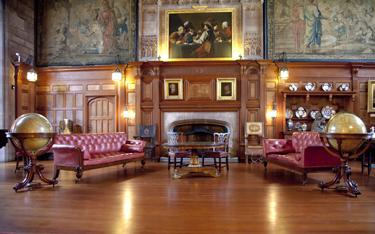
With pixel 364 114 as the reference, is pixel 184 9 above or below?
above

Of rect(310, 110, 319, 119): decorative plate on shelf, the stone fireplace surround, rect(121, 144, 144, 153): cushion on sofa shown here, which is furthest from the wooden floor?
rect(310, 110, 319, 119): decorative plate on shelf

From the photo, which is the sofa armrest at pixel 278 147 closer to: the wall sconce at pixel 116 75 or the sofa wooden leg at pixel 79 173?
the sofa wooden leg at pixel 79 173

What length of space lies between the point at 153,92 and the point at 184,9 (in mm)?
3303

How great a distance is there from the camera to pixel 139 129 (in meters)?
8.67

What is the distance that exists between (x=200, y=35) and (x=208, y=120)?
3.14 meters

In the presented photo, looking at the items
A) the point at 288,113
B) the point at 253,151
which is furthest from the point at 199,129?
the point at 288,113

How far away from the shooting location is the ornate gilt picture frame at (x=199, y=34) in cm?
914

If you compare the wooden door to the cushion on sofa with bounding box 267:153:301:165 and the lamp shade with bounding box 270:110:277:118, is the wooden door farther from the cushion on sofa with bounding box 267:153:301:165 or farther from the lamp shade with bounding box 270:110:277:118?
the cushion on sofa with bounding box 267:153:301:165

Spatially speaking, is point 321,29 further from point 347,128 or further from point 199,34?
point 347,128

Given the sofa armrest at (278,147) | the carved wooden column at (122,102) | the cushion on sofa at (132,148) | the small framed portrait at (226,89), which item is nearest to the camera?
the sofa armrest at (278,147)

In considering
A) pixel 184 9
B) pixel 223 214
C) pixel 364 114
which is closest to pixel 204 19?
pixel 184 9

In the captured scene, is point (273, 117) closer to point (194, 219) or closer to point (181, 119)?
point (181, 119)

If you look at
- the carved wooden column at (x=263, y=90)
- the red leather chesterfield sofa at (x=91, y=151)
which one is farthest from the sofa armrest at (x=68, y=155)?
the carved wooden column at (x=263, y=90)

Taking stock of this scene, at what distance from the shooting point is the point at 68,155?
5.27 m
